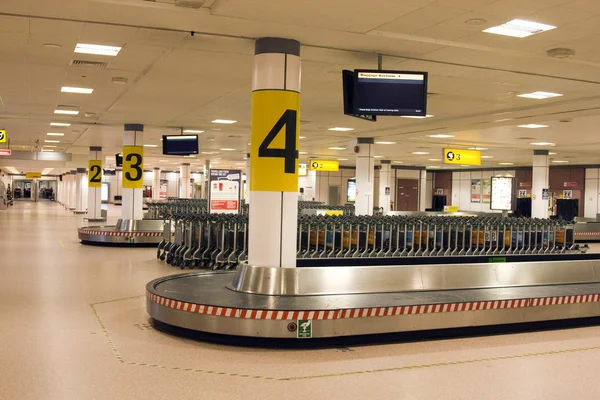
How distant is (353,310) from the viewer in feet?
26.1

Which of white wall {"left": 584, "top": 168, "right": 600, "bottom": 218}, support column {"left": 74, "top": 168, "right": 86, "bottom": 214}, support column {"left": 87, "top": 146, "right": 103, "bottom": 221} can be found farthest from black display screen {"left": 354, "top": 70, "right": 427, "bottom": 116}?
support column {"left": 74, "top": 168, "right": 86, "bottom": 214}

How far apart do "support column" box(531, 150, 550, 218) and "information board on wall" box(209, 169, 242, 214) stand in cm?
1420

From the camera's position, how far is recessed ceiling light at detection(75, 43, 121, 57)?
9617 mm

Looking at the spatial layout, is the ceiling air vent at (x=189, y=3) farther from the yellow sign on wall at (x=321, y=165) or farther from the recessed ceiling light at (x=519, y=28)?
the yellow sign on wall at (x=321, y=165)

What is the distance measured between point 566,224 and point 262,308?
13.5 m

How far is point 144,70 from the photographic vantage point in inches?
453

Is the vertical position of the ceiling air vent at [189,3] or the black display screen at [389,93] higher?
the ceiling air vent at [189,3]

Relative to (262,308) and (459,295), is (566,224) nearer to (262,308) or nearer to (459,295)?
(459,295)

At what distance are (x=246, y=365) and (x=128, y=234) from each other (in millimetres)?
14697

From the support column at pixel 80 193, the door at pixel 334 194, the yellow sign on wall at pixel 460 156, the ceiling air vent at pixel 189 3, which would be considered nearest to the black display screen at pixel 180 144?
the yellow sign on wall at pixel 460 156

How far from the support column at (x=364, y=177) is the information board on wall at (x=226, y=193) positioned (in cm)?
550

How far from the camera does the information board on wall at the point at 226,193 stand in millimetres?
18656

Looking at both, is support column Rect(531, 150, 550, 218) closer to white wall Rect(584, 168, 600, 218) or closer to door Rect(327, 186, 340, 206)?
white wall Rect(584, 168, 600, 218)

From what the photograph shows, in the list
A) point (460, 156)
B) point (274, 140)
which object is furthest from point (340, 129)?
point (274, 140)
